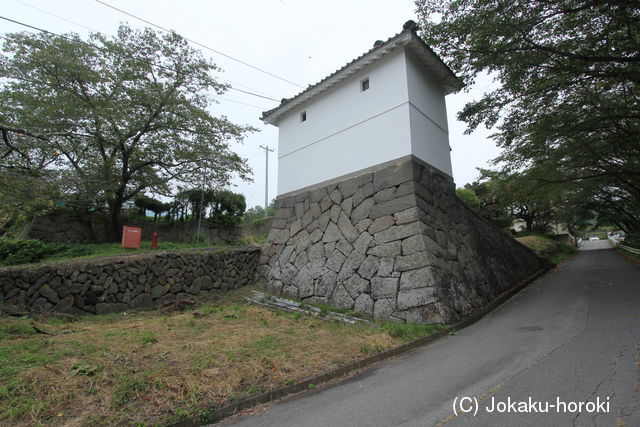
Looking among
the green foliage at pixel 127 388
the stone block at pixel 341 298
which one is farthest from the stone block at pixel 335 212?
the green foliage at pixel 127 388

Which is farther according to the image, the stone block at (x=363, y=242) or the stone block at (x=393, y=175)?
the stone block at (x=363, y=242)

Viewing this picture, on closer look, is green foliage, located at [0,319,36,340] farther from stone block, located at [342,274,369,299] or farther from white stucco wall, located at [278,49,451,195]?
white stucco wall, located at [278,49,451,195]

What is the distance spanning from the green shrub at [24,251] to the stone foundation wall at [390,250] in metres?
7.06

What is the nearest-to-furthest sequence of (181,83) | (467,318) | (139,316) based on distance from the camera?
(467,318) < (139,316) < (181,83)

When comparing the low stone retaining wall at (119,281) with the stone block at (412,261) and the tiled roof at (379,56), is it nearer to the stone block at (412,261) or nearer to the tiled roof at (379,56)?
the stone block at (412,261)

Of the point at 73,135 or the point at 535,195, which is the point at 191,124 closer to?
the point at 73,135

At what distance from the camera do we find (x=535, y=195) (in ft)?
47.3

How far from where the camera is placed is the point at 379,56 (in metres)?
7.94

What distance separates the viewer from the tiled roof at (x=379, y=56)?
735cm

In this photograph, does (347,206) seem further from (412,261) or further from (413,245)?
(412,261)

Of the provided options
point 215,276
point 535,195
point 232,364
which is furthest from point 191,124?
point 535,195

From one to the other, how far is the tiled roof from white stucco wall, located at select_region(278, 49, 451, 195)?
0.72 feet

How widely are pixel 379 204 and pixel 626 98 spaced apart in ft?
28.0

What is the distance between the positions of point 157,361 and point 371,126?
276 inches
